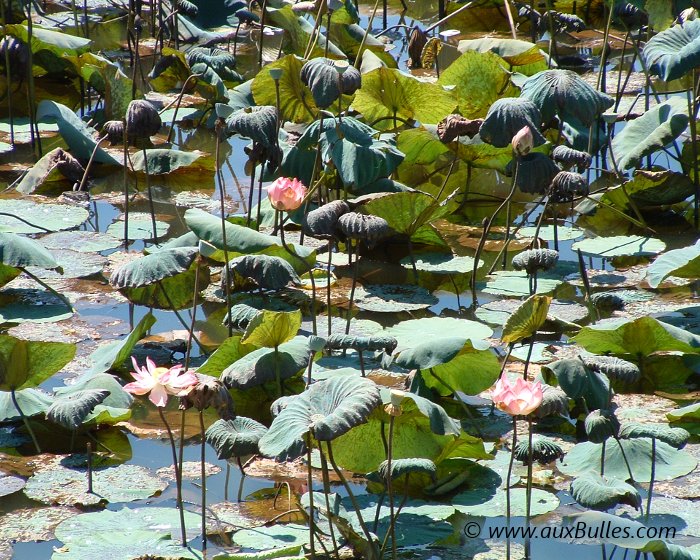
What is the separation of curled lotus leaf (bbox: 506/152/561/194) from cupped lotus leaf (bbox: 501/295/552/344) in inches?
42.5

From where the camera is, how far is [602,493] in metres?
2.10

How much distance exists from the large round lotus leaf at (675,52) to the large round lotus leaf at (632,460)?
5.44 ft

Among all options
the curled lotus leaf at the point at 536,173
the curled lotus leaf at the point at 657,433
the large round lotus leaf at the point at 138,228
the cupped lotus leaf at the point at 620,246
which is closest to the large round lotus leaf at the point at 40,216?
the large round lotus leaf at the point at 138,228

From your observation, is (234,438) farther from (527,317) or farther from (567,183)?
(567,183)

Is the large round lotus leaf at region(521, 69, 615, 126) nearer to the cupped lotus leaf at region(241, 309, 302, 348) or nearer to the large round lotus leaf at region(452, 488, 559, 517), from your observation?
the cupped lotus leaf at region(241, 309, 302, 348)

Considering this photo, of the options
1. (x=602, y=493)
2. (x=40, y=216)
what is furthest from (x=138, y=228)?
(x=602, y=493)

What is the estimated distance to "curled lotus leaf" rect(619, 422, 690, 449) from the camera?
238 centimetres

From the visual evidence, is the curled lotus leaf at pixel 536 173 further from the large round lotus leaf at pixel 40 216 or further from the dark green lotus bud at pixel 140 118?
the large round lotus leaf at pixel 40 216

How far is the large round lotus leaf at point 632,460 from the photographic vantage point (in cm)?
248

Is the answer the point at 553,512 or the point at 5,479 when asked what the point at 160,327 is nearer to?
the point at 5,479

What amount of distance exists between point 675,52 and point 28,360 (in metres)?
2.54

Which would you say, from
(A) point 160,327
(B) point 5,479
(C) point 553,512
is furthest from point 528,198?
(B) point 5,479

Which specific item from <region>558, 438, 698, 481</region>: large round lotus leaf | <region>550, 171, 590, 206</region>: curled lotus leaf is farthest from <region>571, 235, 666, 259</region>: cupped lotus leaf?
<region>558, 438, 698, 481</region>: large round lotus leaf

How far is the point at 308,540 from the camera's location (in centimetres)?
224
